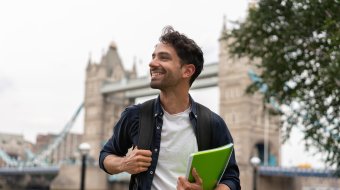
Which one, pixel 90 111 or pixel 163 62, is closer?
→ pixel 163 62

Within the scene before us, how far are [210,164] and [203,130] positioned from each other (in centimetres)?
32

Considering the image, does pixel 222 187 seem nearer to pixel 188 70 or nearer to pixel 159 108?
pixel 159 108

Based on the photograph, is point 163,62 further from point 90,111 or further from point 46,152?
point 46,152

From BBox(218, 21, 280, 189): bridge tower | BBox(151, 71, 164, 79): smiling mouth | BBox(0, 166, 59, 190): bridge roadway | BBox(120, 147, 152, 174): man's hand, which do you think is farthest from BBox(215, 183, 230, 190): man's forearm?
BBox(0, 166, 59, 190): bridge roadway

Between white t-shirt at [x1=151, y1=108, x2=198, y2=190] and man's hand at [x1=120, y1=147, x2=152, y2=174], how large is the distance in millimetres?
129

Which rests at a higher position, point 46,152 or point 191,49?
point 191,49

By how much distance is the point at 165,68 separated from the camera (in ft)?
8.98

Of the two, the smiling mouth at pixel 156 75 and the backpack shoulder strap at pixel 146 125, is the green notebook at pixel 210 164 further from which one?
the smiling mouth at pixel 156 75

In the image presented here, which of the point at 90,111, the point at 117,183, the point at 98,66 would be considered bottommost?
the point at 117,183

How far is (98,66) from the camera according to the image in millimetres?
85938

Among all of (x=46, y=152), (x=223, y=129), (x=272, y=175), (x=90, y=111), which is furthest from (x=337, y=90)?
(x=46, y=152)

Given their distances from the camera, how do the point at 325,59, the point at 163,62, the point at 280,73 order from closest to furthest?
1. the point at 163,62
2. the point at 325,59
3. the point at 280,73

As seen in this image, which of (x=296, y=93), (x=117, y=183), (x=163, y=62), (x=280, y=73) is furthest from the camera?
(x=117, y=183)

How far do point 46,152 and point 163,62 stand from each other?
9572 cm
